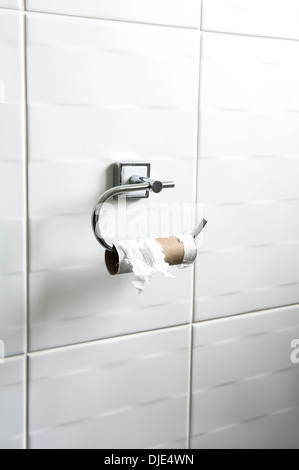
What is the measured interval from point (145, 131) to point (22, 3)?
29cm

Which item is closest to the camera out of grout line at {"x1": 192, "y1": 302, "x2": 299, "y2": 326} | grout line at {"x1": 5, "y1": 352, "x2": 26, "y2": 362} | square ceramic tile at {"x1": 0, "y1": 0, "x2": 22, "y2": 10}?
square ceramic tile at {"x1": 0, "y1": 0, "x2": 22, "y2": 10}

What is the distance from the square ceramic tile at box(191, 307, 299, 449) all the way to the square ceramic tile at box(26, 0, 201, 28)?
600mm

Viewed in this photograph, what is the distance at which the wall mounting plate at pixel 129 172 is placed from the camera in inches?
38.7

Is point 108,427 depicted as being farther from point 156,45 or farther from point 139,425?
point 156,45

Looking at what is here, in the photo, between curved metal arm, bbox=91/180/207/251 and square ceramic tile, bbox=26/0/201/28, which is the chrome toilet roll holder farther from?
square ceramic tile, bbox=26/0/201/28

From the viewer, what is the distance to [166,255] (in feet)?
3.06

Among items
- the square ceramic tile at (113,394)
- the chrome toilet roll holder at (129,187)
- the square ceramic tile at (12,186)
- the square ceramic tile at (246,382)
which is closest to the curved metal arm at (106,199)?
the chrome toilet roll holder at (129,187)

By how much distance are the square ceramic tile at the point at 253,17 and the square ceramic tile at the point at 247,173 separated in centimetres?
2

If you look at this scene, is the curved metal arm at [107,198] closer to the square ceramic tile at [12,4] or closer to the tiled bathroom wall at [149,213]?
the tiled bathroom wall at [149,213]

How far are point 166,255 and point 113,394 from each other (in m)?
0.33

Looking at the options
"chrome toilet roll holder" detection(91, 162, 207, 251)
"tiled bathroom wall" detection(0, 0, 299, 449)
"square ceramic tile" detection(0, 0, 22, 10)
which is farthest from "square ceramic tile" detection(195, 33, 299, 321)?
"square ceramic tile" detection(0, 0, 22, 10)

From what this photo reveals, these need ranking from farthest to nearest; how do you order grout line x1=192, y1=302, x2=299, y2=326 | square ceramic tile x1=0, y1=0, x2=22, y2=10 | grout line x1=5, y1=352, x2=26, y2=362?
grout line x1=192, y1=302, x2=299, y2=326 < grout line x1=5, y1=352, x2=26, y2=362 < square ceramic tile x1=0, y1=0, x2=22, y2=10

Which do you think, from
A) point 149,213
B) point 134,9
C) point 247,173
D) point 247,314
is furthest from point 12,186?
point 247,314

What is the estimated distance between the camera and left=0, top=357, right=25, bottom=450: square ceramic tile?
0.98 meters
